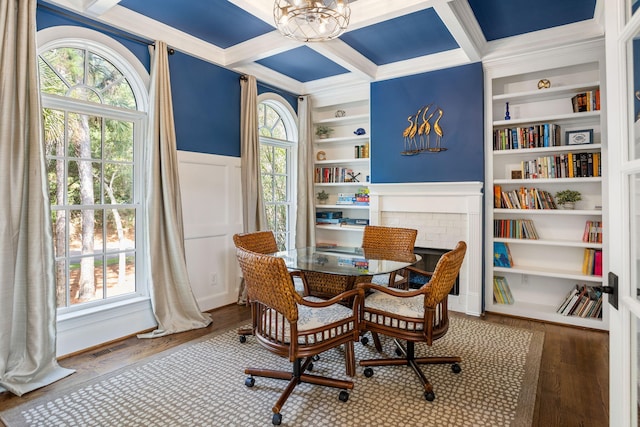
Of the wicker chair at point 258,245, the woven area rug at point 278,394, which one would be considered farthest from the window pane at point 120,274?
the wicker chair at point 258,245

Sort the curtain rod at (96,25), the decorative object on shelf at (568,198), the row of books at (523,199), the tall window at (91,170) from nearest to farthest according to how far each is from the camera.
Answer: the curtain rod at (96,25) → the tall window at (91,170) → the decorative object on shelf at (568,198) → the row of books at (523,199)

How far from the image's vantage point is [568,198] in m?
3.44

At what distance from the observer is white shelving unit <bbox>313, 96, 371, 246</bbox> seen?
4867 mm

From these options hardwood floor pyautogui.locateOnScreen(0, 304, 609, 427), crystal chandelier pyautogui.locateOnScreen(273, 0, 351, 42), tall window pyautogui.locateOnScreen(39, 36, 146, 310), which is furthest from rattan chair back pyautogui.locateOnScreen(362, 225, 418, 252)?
tall window pyautogui.locateOnScreen(39, 36, 146, 310)

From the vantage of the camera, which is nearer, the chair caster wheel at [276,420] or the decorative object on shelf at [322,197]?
the chair caster wheel at [276,420]

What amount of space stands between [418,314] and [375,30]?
265cm

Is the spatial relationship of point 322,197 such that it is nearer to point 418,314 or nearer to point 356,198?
point 356,198

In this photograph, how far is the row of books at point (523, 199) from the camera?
140 inches

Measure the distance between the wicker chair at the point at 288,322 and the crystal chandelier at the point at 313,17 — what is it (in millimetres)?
1392

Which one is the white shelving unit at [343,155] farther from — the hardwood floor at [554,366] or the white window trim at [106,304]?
the white window trim at [106,304]

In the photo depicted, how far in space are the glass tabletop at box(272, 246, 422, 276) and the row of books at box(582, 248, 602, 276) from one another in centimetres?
175

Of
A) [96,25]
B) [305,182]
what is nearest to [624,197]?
[96,25]

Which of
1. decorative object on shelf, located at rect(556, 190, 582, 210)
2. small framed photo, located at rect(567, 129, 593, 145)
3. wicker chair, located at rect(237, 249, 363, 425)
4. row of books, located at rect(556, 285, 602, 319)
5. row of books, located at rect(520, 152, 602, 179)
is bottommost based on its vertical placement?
row of books, located at rect(556, 285, 602, 319)

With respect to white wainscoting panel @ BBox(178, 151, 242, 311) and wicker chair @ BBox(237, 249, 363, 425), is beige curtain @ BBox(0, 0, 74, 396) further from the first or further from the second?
wicker chair @ BBox(237, 249, 363, 425)
